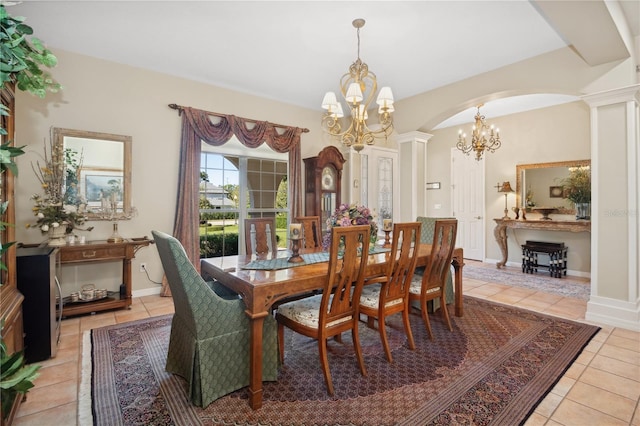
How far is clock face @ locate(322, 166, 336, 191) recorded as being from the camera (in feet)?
16.6

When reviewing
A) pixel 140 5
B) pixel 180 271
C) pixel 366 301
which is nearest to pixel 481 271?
pixel 366 301

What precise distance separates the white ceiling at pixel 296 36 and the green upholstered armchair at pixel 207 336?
2192mm

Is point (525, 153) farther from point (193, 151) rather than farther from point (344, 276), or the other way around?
point (193, 151)

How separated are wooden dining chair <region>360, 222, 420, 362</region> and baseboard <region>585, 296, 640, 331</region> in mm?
2158

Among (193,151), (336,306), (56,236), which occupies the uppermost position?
(193,151)

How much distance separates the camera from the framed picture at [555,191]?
5.43 m

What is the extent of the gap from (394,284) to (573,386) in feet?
4.26

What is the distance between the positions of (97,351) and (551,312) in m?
4.41

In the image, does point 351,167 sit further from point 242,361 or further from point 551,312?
point 242,361

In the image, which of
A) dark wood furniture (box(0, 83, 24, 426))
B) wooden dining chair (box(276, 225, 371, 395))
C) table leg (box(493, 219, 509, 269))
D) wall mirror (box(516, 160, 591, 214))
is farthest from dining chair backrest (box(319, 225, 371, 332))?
wall mirror (box(516, 160, 591, 214))

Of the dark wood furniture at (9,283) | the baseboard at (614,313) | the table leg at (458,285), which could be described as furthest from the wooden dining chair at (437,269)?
the dark wood furniture at (9,283)

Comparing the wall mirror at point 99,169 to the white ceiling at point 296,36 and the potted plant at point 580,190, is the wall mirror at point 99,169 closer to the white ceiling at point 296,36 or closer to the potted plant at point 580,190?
the white ceiling at point 296,36

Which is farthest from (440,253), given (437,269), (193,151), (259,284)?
(193,151)

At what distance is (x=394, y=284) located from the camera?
2.44 meters
